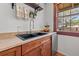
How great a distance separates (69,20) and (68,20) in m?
0.04

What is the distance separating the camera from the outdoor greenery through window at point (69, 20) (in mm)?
3066

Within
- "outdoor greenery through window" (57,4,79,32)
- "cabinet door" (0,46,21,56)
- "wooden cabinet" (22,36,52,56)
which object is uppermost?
"outdoor greenery through window" (57,4,79,32)

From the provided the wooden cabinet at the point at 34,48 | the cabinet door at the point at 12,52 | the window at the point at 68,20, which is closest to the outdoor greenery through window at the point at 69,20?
the window at the point at 68,20

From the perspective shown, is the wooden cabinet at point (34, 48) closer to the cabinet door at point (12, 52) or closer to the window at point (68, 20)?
the cabinet door at point (12, 52)

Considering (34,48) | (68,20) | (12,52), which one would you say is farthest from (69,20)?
(12,52)

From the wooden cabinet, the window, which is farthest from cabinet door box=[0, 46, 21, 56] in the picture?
the window

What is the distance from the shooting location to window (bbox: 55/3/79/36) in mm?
3065

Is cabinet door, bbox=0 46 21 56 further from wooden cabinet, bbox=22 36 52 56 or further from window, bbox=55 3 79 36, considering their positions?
window, bbox=55 3 79 36

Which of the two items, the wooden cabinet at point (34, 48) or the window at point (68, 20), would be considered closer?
the wooden cabinet at point (34, 48)

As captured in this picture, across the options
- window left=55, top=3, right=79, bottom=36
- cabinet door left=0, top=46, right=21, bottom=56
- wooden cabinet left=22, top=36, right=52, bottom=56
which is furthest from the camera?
window left=55, top=3, right=79, bottom=36

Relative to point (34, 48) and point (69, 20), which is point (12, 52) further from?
point (69, 20)

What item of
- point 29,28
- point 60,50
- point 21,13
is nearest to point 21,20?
point 21,13

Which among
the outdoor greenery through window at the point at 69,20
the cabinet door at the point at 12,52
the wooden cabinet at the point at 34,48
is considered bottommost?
the wooden cabinet at the point at 34,48

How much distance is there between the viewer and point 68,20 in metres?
3.34
